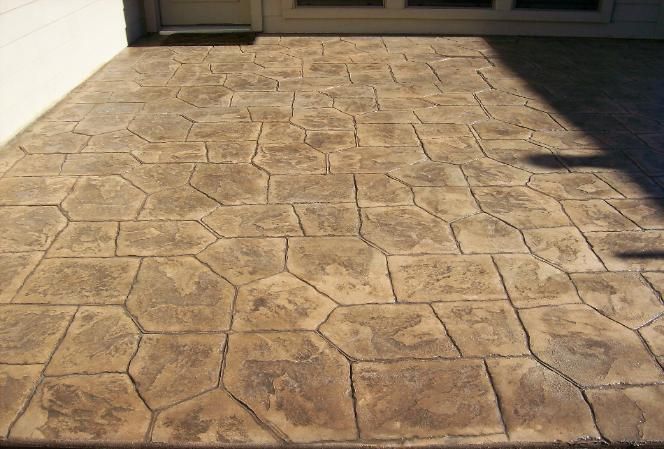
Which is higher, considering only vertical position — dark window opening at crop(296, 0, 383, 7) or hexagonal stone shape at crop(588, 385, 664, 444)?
dark window opening at crop(296, 0, 383, 7)

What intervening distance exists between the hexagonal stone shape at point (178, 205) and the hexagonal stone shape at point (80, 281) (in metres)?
0.48

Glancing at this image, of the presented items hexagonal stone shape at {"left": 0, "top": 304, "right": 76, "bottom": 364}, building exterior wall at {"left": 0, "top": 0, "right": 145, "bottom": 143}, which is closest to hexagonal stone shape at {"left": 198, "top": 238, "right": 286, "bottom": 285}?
hexagonal stone shape at {"left": 0, "top": 304, "right": 76, "bottom": 364}

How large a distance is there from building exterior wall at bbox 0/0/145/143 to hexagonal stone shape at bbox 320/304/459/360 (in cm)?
321

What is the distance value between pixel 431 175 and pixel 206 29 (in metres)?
4.80

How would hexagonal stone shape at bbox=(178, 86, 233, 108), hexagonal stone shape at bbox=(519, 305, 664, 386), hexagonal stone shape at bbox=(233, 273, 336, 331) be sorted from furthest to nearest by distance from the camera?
hexagonal stone shape at bbox=(178, 86, 233, 108) → hexagonal stone shape at bbox=(233, 273, 336, 331) → hexagonal stone shape at bbox=(519, 305, 664, 386)

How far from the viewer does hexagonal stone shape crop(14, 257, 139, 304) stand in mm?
2836

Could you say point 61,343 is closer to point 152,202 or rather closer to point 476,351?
point 152,202

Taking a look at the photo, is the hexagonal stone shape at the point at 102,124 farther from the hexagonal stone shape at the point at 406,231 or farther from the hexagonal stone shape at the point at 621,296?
the hexagonal stone shape at the point at 621,296

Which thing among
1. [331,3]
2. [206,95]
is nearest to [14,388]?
[206,95]

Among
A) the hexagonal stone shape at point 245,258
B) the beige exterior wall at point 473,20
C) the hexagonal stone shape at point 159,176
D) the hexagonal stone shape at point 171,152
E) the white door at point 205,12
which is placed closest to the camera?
the hexagonal stone shape at point 245,258

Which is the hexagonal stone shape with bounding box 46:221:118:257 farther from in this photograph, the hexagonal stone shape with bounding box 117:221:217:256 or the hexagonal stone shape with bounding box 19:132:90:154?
the hexagonal stone shape with bounding box 19:132:90:154

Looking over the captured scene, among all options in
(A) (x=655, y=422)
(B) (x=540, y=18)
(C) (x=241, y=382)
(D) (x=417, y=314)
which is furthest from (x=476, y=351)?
(B) (x=540, y=18)

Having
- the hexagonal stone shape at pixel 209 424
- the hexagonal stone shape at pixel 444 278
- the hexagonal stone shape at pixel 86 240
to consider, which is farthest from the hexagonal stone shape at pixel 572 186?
the hexagonal stone shape at pixel 86 240

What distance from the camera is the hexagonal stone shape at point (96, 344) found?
8.00 feet
